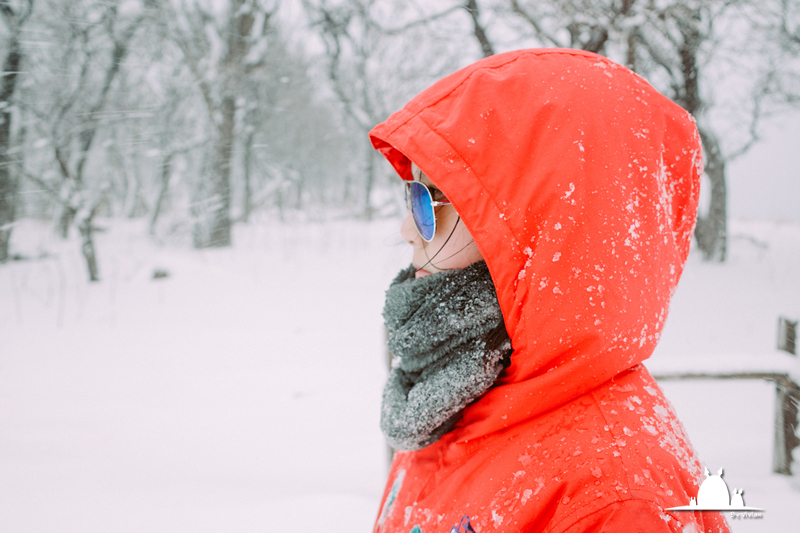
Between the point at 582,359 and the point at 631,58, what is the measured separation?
17.0ft

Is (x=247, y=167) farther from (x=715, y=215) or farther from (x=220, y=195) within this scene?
(x=715, y=215)

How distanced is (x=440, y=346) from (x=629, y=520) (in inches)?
16.7

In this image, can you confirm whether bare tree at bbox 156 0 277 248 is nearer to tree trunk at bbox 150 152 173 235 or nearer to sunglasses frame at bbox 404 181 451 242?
tree trunk at bbox 150 152 173 235

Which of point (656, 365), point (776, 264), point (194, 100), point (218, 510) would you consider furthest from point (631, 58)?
point (194, 100)

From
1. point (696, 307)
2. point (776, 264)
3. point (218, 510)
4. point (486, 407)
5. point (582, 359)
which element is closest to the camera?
point (582, 359)

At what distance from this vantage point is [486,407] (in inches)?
33.2

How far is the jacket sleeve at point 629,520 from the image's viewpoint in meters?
0.61

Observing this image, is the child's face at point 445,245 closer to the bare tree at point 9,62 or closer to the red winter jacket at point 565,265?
the red winter jacket at point 565,265

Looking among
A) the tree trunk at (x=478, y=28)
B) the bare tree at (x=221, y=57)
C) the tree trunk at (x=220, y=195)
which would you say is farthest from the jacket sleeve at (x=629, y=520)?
the tree trunk at (x=220, y=195)

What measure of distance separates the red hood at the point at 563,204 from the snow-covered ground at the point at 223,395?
1.61ft

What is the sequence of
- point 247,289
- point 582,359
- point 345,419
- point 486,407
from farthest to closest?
point 247,289 → point 345,419 → point 486,407 → point 582,359

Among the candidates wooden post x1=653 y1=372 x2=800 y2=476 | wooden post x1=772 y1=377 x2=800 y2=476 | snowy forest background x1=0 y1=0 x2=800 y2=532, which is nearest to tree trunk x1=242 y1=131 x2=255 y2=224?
snowy forest background x1=0 y1=0 x2=800 y2=532

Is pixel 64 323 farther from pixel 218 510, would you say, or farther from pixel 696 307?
pixel 696 307

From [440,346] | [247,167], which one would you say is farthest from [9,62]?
[247,167]
